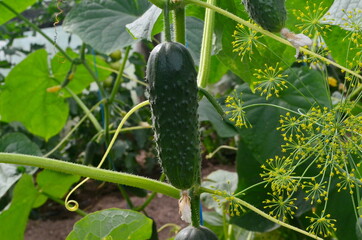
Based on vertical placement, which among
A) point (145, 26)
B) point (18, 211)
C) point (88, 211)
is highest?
point (145, 26)

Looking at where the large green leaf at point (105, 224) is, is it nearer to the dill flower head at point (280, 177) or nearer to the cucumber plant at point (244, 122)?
the cucumber plant at point (244, 122)

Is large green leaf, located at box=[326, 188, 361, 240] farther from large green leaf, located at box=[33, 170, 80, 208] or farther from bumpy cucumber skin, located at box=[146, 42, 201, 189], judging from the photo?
large green leaf, located at box=[33, 170, 80, 208]

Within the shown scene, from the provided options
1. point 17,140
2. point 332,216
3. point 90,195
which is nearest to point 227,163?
point 90,195

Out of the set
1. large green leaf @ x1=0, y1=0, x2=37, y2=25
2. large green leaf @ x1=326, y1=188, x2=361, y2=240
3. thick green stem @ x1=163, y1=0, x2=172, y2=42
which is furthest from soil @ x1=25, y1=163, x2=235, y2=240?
thick green stem @ x1=163, y1=0, x2=172, y2=42

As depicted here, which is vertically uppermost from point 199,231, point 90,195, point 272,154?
point 199,231

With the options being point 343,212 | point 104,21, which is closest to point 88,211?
point 104,21

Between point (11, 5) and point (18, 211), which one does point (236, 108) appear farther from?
point (11, 5)

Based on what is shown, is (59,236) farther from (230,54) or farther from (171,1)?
(171,1)
